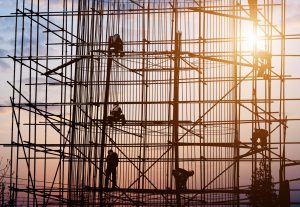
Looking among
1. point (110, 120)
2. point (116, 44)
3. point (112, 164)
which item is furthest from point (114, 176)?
point (116, 44)

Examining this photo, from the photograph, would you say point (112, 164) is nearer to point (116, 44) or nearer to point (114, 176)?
point (114, 176)

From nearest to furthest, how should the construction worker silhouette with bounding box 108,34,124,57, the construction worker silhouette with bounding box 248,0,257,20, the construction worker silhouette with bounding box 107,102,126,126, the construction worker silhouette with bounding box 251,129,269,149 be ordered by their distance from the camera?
the construction worker silhouette with bounding box 251,129,269,149 < the construction worker silhouette with bounding box 248,0,257,20 < the construction worker silhouette with bounding box 108,34,124,57 < the construction worker silhouette with bounding box 107,102,126,126

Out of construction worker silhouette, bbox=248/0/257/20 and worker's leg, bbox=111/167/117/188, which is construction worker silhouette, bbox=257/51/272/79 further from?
worker's leg, bbox=111/167/117/188

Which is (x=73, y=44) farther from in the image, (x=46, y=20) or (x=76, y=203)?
(x=76, y=203)

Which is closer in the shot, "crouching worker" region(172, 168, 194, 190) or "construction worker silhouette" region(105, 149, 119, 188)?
"crouching worker" region(172, 168, 194, 190)

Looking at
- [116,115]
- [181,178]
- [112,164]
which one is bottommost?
[181,178]

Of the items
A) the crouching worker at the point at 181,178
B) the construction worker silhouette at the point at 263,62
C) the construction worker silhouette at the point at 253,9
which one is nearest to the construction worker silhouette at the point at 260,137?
the construction worker silhouette at the point at 263,62

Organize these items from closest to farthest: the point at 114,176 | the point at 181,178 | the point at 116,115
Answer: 1. the point at 181,178
2. the point at 114,176
3. the point at 116,115

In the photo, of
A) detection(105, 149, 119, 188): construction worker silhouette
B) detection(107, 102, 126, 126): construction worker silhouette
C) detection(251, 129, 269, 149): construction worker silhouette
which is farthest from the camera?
detection(107, 102, 126, 126): construction worker silhouette

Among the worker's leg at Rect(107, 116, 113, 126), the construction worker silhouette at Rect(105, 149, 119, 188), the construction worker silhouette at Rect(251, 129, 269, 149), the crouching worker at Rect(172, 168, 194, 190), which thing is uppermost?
the worker's leg at Rect(107, 116, 113, 126)

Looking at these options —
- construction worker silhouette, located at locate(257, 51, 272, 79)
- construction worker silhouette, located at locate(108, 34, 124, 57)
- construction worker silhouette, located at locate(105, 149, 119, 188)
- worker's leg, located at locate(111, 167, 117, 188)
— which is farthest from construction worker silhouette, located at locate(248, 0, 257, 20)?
worker's leg, located at locate(111, 167, 117, 188)

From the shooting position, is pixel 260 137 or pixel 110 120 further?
pixel 110 120

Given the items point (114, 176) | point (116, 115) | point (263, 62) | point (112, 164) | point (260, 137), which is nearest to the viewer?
point (263, 62)

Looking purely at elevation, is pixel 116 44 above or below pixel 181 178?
above
